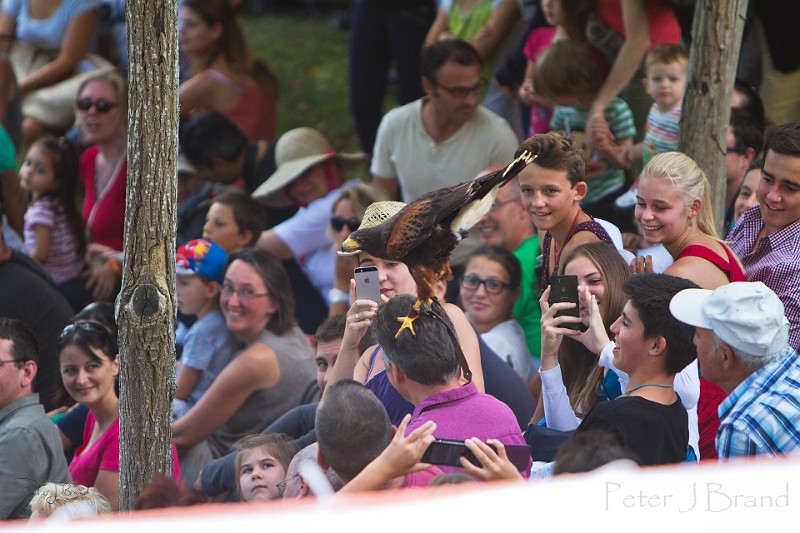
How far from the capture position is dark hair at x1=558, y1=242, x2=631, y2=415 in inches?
152

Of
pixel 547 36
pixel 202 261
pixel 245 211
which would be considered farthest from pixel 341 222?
pixel 547 36

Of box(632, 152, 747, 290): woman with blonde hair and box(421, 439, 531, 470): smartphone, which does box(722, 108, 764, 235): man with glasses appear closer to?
box(632, 152, 747, 290): woman with blonde hair

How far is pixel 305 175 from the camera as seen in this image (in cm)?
661

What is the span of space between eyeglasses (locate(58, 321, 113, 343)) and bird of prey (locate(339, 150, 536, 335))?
1.75 m

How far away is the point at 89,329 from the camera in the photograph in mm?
4836

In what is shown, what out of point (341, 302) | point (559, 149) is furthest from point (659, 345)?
point (341, 302)

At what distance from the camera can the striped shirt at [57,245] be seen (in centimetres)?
697

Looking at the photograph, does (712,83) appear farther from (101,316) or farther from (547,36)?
(101,316)

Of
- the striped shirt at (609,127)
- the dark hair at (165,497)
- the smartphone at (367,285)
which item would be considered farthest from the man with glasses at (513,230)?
the dark hair at (165,497)

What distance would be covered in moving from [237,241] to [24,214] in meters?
1.84

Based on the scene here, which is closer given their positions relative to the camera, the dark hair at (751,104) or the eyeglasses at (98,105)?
the dark hair at (751,104)

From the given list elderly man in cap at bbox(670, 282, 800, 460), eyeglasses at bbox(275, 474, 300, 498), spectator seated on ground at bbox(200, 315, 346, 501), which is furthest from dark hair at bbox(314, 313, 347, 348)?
elderly man in cap at bbox(670, 282, 800, 460)

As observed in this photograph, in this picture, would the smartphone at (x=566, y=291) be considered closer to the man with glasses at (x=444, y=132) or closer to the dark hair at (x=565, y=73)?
the dark hair at (x=565, y=73)

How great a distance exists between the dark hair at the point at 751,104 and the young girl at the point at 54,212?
4.06 m
